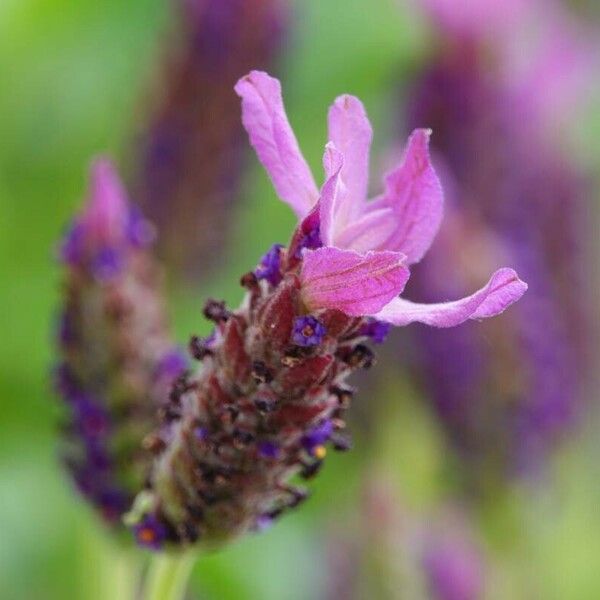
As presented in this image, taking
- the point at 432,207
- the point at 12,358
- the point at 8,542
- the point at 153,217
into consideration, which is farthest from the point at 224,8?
the point at 432,207

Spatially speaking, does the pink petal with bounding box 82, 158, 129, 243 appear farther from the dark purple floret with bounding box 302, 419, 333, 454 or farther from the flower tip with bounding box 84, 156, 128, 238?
the dark purple floret with bounding box 302, 419, 333, 454

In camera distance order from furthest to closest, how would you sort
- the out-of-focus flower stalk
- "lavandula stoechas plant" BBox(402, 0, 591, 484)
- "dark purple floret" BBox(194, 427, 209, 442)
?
"lavandula stoechas plant" BBox(402, 0, 591, 484), the out-of-focus flower stalk, "dark purple floret" BBox(194, 427, 209, 442)

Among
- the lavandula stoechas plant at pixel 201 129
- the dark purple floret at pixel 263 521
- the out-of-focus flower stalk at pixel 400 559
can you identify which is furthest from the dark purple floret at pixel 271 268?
the lavandula stoechas plant at pixel 201 129

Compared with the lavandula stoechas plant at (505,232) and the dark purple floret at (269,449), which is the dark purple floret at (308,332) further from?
the lavandula stoechas plant at (505,232)

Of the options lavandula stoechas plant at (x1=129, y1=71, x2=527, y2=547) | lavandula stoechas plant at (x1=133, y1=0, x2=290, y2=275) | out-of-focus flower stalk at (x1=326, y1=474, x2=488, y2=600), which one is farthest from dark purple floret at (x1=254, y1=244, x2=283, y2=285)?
lavandula stoechas plant at (x1=133, y1=0, x2=290, y2=275)

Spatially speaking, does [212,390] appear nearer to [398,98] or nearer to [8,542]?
[8,542]
